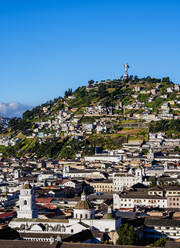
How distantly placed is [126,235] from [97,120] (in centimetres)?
10003

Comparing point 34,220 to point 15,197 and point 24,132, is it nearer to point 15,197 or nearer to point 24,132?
point 15,197

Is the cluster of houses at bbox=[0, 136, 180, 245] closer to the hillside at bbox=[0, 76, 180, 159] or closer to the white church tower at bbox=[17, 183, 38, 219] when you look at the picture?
the white church tower at bbox=[17, 183, 38, 219]

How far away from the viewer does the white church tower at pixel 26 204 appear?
52.9 m

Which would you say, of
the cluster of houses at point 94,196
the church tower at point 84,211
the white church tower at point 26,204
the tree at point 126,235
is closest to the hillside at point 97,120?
the cluster of houses at point 94,196

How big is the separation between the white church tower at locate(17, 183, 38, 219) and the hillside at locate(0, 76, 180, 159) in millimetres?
67932

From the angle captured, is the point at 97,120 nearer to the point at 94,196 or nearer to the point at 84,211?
the point at 94,196

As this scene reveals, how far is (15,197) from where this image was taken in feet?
256

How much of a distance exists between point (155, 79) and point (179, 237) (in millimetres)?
126392

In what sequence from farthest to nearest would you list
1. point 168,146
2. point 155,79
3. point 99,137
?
point 155,79 → point 99,137 → point 168,146

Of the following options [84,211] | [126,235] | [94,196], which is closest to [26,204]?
→ [84,211]

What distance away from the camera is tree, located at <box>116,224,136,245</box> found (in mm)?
43719

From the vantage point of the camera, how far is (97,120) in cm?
14388

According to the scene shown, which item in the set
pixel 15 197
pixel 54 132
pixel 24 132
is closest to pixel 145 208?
pixel 15 197

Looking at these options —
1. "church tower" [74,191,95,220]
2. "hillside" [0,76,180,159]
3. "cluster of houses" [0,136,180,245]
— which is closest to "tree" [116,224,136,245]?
"cluster of houses" [0,136,180,245]
